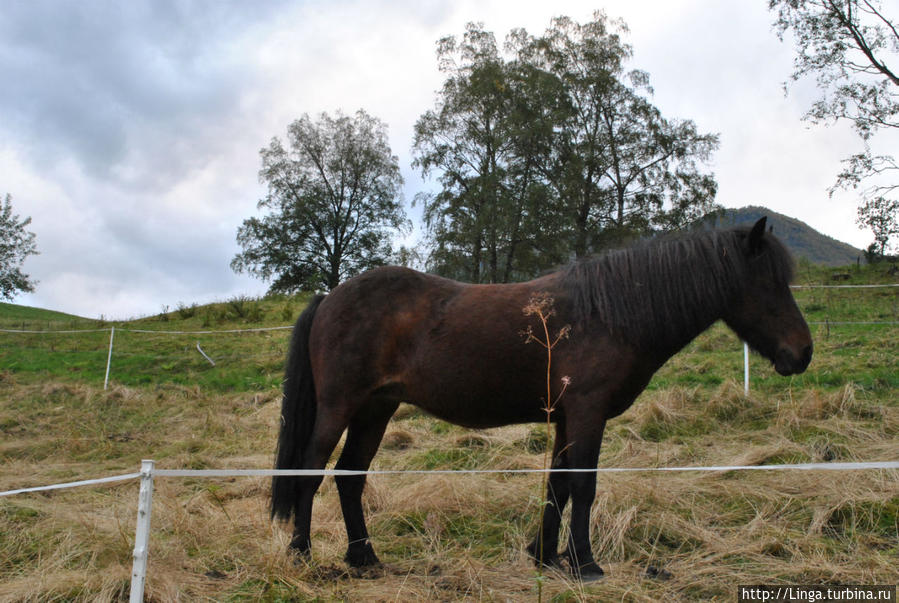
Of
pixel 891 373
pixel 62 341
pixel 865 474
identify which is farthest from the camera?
pixel 62 341

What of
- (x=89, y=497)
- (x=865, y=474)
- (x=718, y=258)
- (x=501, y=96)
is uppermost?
(x=501, y=96)

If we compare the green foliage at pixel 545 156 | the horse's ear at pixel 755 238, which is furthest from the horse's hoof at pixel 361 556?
the green foliage at pixel 545 156

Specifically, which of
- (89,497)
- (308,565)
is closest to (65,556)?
(308,565)

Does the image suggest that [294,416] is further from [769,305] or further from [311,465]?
[769,305]

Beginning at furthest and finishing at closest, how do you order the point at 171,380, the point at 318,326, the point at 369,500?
1. the point at 171,380
2. the point at 369,500
3. the point at 318,326

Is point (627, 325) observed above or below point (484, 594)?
above

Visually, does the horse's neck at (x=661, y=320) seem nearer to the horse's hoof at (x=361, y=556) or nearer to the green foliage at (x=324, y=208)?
the horse's hoof at (x=361, y=556)

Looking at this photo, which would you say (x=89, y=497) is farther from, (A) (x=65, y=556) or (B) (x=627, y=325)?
(B) (x=627, y=325)

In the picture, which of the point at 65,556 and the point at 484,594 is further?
the point at 65,556

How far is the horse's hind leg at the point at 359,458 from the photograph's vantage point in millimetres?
3797

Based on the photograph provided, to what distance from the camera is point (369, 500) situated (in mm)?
4801

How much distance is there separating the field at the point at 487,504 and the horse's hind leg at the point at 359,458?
0.76 feet

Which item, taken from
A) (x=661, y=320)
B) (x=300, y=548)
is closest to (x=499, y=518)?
(x=300, y=548)

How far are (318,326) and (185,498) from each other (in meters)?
2.46
